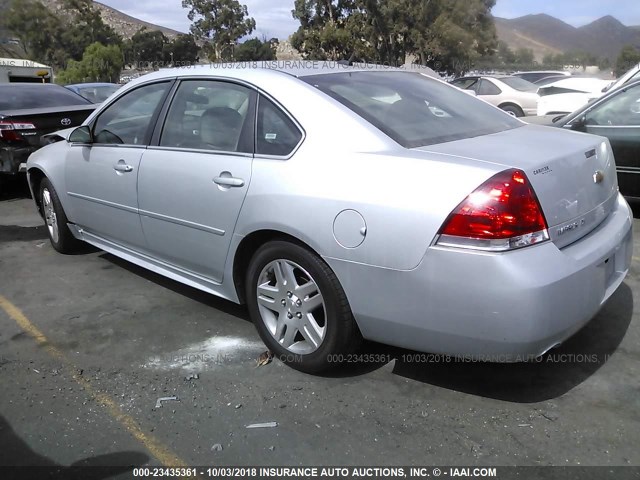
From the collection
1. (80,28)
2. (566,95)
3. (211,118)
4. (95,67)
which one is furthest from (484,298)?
(80,28)

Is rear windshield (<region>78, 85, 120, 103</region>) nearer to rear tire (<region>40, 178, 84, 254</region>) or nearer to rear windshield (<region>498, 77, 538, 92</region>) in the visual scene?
rear windshield (<region>498, 77, 538, 92</region>)

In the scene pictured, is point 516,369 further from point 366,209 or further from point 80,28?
point 80,28

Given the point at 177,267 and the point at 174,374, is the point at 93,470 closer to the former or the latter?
the point at 174,374

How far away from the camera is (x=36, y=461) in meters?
2.52

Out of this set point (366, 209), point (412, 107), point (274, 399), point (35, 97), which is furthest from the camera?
point (35, 97)

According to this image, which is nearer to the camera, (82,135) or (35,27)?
(82,135)

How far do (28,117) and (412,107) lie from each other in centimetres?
595

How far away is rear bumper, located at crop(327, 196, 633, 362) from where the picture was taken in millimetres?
2383

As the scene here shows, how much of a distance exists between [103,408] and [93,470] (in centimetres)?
47

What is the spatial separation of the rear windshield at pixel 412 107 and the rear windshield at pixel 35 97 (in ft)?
20.1

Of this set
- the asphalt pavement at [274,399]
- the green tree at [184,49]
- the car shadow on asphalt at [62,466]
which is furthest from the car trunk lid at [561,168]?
the green tree at [184,49]

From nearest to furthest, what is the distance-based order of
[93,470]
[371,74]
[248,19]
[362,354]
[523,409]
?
[93,470], [523,409], [362,354], [371,74], [248,19]

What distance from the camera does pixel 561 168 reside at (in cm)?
268

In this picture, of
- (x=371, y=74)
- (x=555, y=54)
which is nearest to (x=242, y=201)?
(x=371, y=74)
